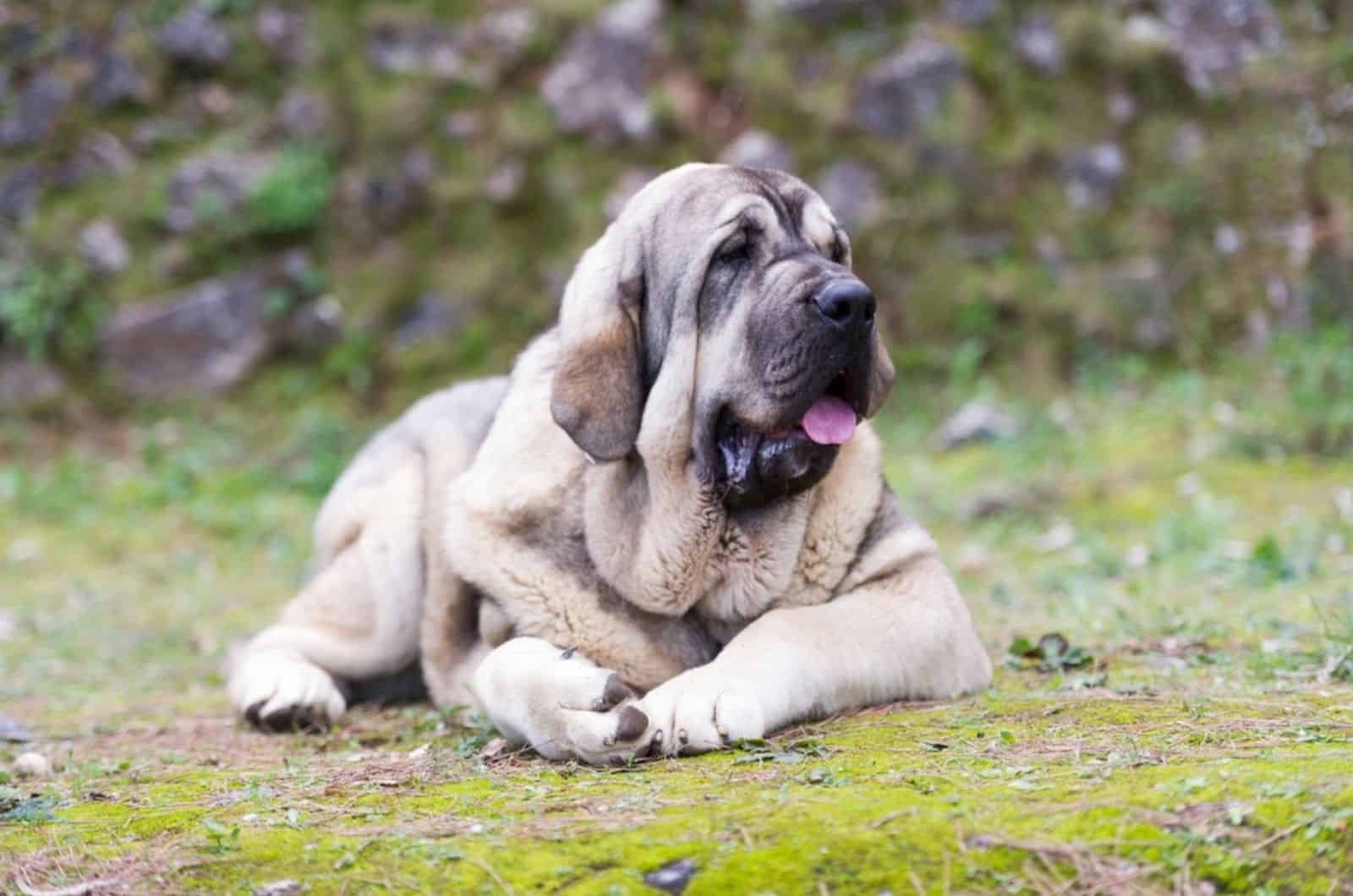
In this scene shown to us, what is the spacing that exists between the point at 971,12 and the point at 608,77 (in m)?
2.80

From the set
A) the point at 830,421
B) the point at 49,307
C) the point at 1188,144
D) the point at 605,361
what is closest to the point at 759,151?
the point at 1188,144

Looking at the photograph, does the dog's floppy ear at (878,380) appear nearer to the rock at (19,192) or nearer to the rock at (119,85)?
the rock at (19,192)

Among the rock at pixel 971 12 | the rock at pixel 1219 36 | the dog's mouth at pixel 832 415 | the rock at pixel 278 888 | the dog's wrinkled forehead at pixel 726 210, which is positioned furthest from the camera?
the rock at pixel 971 12

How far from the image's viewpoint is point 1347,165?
1049cm

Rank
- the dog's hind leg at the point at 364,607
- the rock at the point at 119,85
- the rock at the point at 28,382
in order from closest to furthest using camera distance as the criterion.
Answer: the dog's hind leg at the point at 364,607
the rock at the point at 28,382
the rock at the point at 119,85

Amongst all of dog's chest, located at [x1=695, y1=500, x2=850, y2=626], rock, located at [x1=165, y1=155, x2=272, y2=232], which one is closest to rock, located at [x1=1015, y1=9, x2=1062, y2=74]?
rock, located at [x1=165, y1=155, x2=272, y2=232]

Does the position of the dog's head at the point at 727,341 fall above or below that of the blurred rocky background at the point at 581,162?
below

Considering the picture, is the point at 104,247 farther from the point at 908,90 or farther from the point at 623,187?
the point at 908,90

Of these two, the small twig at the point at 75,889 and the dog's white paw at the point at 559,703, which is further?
the dog's white paw at the point at 559,703

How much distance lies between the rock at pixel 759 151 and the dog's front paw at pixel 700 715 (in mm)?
7975

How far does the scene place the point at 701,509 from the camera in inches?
152

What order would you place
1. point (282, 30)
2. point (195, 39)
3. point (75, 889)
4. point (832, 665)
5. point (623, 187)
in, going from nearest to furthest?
Answer: point (75, 889) → point (832, 665) → point (623, 187) → point (195, 39) → point (282, 30)

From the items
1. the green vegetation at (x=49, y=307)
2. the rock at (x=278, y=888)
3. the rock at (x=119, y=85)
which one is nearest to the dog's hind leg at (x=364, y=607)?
the rock at (x=278, y=888)

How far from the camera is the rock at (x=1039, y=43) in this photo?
11.2 metres
